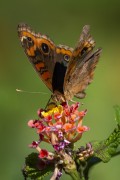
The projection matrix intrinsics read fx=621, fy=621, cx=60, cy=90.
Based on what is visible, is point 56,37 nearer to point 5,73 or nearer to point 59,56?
point 5,73

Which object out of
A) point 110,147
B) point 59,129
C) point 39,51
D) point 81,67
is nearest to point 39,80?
point 81,67

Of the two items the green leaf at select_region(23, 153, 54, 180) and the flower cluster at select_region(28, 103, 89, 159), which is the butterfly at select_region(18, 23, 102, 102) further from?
the green leaf at select_region(23, 153, 54, 180)

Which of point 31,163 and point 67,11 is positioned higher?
point 67,11

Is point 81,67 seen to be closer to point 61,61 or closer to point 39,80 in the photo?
point 61,61

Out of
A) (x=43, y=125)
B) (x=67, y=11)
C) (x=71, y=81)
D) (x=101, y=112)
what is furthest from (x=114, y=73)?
(x=43, y=125)

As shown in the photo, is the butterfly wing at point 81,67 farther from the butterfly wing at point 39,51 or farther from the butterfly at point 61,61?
the butterfly wing at point 39,51

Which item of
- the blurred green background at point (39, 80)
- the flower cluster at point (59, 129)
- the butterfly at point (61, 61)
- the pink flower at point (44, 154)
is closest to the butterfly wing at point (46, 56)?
the butterfly at point (61, 61)
